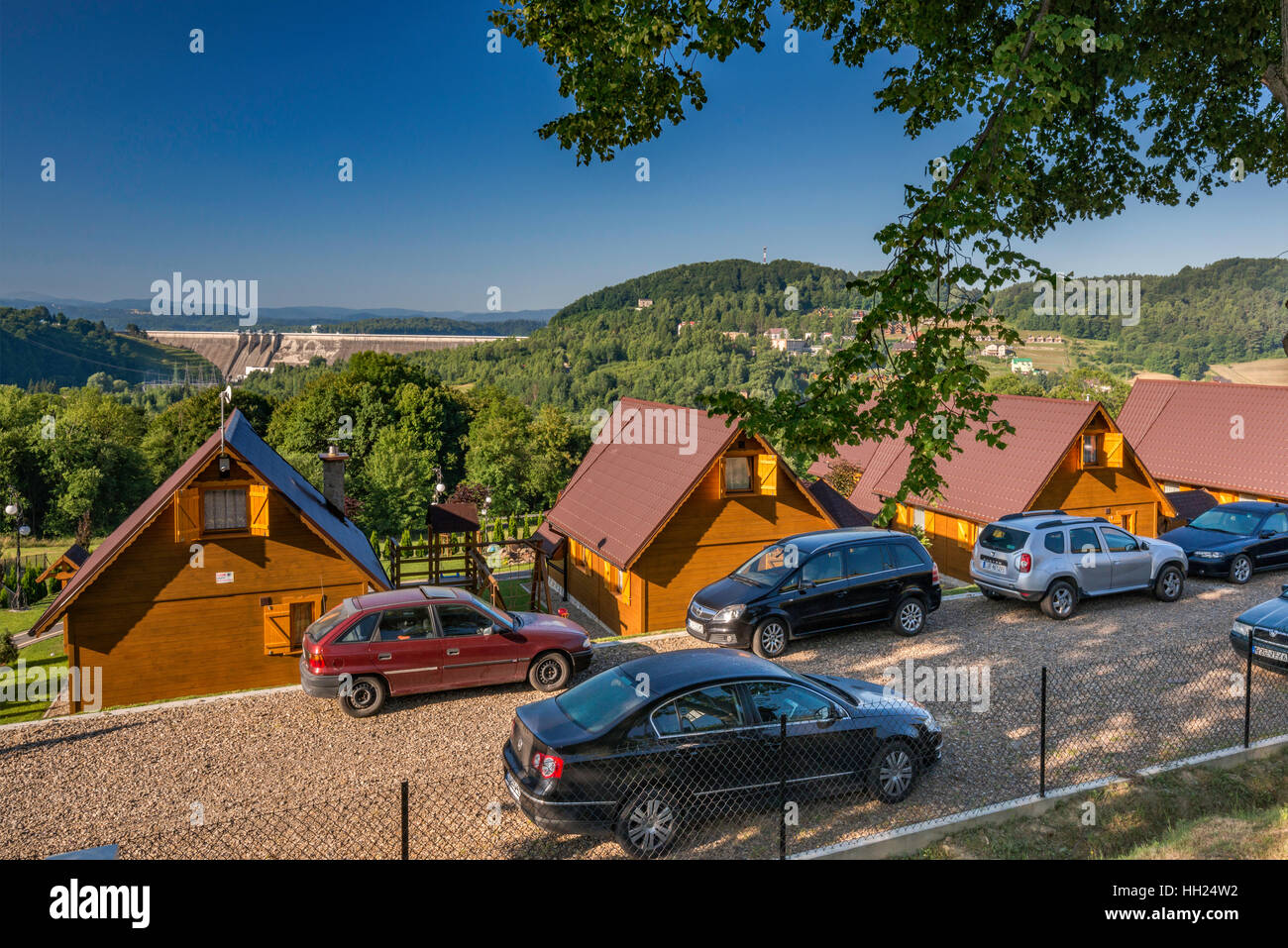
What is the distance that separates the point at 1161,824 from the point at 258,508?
1767 cm

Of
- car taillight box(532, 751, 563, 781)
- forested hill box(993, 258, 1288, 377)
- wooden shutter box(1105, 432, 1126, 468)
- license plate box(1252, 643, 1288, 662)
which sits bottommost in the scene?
license plate box(1252, 643, 1288, 662)

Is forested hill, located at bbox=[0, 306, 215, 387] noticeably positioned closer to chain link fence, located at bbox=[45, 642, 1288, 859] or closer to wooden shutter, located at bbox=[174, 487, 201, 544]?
wooden shutter, located at bbox=[174, 487, 201, 544]

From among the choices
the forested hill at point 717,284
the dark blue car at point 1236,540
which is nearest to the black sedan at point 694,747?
the dark blue car at point 1236,540

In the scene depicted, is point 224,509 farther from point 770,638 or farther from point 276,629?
point 770,638

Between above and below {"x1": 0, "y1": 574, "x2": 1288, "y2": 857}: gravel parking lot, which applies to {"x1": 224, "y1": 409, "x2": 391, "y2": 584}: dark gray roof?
above

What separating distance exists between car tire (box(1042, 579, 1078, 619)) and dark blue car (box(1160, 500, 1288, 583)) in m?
4.63

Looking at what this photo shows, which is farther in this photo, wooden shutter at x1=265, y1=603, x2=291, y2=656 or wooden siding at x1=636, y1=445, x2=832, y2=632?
wooden siding at x1=636, y1=445, x2=832, y2=632

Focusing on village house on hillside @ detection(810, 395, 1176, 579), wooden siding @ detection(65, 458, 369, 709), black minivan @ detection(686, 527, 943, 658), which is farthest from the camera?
village house on hillside @ detection(810, 395, 1176, 579)

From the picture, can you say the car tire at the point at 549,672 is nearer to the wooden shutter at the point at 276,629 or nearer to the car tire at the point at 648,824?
the car tire at the point at 648,824

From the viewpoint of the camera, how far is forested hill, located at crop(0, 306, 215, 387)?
161875 mm

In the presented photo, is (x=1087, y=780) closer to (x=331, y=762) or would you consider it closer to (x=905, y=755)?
(x=905, y=755)

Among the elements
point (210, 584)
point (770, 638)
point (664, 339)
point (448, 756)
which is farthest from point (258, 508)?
point (664, 339)

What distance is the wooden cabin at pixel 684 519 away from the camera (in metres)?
21.5

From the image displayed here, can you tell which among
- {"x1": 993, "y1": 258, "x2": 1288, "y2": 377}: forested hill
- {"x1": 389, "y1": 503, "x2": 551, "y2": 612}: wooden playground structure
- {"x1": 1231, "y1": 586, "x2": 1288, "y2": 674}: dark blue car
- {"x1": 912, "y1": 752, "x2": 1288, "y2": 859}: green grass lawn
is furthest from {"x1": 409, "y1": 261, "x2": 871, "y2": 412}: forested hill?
{"x1": 912, "y1": 752, "x2": 1288, "y2": 859}: green grass lawn
